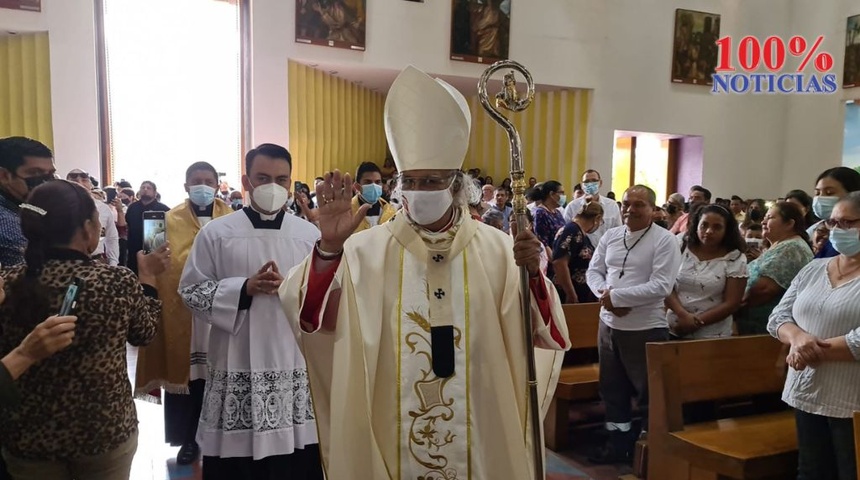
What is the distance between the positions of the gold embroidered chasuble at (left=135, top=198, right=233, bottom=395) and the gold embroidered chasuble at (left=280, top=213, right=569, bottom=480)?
6.13ft

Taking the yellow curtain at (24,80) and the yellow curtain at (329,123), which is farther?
the yellow curtain at (329,123)

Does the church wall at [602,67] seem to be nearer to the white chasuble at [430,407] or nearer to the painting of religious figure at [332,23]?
the painting of religious figure at [332,23]

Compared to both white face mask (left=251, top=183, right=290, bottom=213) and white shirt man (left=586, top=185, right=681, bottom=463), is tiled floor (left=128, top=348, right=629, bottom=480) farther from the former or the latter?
white face mask (left=251, top=183, right=290, bottom=213)

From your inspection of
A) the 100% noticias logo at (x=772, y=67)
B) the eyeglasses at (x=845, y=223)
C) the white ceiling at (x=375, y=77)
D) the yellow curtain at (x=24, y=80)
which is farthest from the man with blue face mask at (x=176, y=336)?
the 100% noticias logo at (x=772, y=67)

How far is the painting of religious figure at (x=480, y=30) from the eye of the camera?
488 inches

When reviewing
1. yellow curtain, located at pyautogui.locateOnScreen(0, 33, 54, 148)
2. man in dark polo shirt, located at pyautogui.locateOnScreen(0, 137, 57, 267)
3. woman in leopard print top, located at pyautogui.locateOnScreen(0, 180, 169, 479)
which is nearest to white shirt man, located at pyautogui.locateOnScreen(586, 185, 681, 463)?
woman in leopard print top, located at pyautogui.locateOnScreen(0, 180, 169, 479)

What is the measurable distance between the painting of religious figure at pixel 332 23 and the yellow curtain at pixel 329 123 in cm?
66

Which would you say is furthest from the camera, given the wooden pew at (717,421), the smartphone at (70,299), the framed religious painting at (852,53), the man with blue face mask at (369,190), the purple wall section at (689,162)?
the purple wall section at (689,162)

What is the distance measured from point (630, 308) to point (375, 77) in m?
10.5

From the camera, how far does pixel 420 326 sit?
6.20 ft

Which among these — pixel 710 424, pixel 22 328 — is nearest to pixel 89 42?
pixel 22 328

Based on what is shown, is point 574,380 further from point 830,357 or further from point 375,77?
point 375,77

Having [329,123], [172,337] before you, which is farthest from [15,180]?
[329,123]

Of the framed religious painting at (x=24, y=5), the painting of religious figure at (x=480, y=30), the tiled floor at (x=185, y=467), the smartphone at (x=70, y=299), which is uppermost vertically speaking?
the painting of religious figure at (x=480, y=30)
